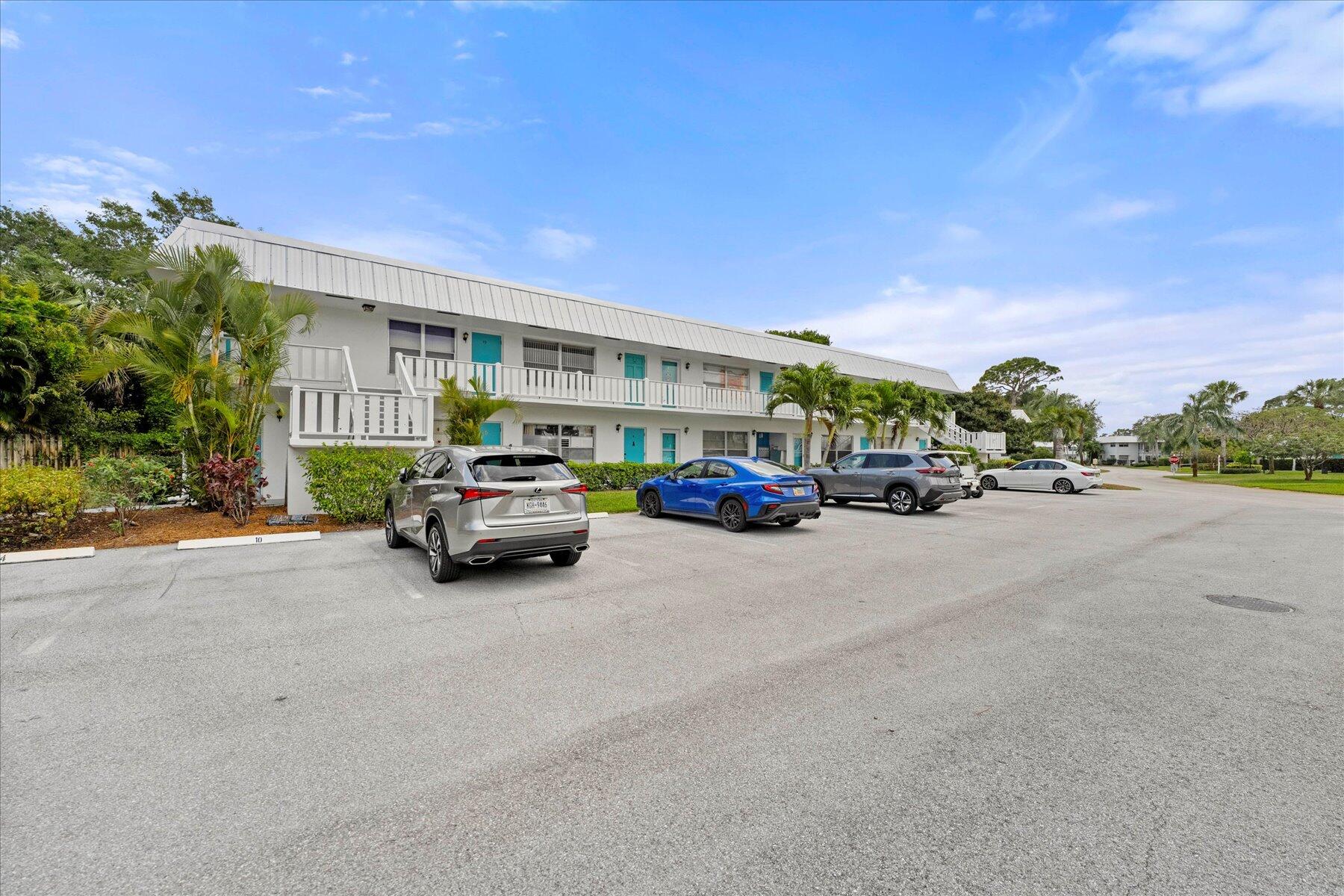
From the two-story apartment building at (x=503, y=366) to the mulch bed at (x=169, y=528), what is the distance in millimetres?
1188

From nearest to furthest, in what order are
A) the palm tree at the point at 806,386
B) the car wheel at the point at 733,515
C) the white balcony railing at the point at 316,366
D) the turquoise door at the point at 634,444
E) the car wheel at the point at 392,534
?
the car wheel at the point at 392,534 < the car wheel at the point at 733,515 < the white balcony railing at the point at 316,366 < the turquoise door at the point at 634,444 < the palm tree at the point at 806,386

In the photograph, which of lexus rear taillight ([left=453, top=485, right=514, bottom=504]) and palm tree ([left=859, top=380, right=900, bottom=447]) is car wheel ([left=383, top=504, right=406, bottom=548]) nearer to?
lexus rear taillight ([left=453, top=485, right=514, bottom=504])

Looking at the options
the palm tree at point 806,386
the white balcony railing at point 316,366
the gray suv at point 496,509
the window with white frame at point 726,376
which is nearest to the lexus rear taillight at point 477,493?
the gray suv at point 496,509

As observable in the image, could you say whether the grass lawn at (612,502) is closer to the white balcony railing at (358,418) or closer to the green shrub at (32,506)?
the white balcony railing at (358,418)

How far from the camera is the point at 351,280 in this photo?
49.9 ft

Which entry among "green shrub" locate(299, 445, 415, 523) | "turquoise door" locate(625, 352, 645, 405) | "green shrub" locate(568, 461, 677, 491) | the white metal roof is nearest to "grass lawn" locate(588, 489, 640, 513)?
"green shrub" locate(568, 461, 677, 491)

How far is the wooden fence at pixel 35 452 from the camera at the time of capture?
41.6 ft

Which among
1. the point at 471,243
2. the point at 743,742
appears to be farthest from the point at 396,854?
the point at 471,243

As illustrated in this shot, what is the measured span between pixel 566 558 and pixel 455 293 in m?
12.2

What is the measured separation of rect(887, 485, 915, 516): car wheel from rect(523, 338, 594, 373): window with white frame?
1108 cm

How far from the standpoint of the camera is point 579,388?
18922 millimetres

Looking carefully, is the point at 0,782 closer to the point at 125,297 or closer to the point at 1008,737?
the point at 1008,737

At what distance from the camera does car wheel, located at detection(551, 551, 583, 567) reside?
7.63 metres

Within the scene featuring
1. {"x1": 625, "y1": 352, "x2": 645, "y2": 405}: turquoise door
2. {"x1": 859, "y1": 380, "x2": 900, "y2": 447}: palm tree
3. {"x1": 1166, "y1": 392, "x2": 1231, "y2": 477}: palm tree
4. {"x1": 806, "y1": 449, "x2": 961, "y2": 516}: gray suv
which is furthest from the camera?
{"x1": 1166, "y1": 392, "x2": 1231, "y2": 477}: palm tree
